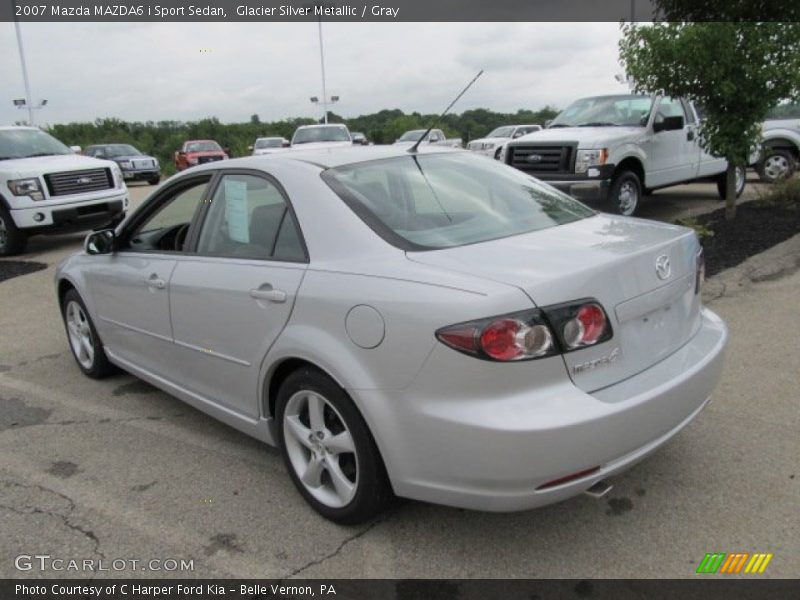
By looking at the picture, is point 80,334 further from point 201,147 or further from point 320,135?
point 201,147

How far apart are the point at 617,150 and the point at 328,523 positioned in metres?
7.67

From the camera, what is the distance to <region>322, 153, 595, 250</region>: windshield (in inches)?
117

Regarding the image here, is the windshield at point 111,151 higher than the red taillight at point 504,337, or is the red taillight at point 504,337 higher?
the windshield at point 111,151

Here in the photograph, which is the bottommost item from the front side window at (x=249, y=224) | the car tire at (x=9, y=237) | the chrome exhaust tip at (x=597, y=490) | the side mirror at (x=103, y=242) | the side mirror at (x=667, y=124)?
the chrome exhaust tip at (x=597, y=490)

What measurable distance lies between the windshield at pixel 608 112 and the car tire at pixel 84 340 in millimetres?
7830

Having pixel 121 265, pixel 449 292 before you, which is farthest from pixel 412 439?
pixel 121 265

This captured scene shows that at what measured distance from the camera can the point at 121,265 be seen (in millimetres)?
4207

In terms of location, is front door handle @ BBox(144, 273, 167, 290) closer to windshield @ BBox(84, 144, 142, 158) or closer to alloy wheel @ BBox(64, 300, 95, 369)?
alloy wheel @ BBox(64, 300, 95, 369)

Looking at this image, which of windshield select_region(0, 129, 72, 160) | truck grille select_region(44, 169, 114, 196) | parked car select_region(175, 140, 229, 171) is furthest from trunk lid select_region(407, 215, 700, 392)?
parked car select_region(175, 140, 229, 171)

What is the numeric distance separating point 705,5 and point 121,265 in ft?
25.4

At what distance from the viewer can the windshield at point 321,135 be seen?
1914 cm

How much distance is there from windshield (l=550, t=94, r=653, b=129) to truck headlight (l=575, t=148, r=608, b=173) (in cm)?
121

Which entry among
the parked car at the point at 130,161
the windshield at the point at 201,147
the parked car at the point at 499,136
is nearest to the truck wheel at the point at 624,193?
the parked car at the point at 499,136

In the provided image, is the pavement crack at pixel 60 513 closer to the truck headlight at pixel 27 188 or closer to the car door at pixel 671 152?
the truck headlight at pixel 27 188
